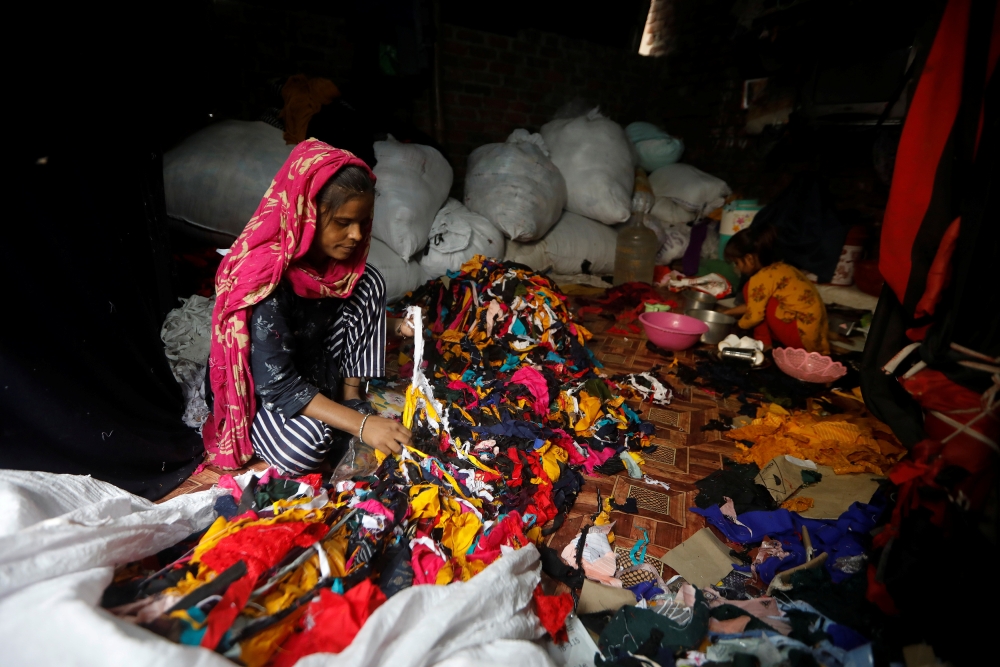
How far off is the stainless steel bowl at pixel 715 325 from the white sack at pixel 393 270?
6.52 feet

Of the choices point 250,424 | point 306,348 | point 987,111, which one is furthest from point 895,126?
point 250,424

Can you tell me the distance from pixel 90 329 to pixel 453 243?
2.30 m

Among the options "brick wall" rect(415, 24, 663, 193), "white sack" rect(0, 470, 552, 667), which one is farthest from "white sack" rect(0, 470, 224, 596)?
"brick wall" rect(415, 24, 663, 193)

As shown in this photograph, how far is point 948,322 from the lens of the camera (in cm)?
109

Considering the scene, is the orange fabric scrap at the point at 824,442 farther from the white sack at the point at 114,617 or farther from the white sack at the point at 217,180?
the white sack at the point at 217,180

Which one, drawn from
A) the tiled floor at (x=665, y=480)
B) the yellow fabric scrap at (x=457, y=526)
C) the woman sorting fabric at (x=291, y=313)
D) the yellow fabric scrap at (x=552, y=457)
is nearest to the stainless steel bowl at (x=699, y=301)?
the tiled floor at (x=665, y=480)

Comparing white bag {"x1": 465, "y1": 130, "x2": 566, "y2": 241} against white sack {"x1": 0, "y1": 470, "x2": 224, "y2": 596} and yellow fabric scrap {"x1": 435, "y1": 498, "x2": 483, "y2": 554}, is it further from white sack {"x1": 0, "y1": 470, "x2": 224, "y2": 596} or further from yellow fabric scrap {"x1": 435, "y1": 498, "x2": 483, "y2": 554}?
white sack {"x1": 0, "y1": 470, "x2": 224, "y2": 596}

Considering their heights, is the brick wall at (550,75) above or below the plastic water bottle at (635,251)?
above

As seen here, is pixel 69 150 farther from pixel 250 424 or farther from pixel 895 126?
pixel 895 126

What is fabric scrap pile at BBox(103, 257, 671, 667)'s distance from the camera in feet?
3.38

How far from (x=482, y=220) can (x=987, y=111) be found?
305cm

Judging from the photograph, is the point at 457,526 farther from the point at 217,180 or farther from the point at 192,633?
the point at 217,180

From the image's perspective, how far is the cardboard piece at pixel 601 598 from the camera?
1.40 meters

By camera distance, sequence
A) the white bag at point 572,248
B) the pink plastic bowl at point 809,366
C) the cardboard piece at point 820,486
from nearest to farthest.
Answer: the cardboard piece at point 820,486
the pink plastic bowl at point 809,366
the white bag at point 572,248
